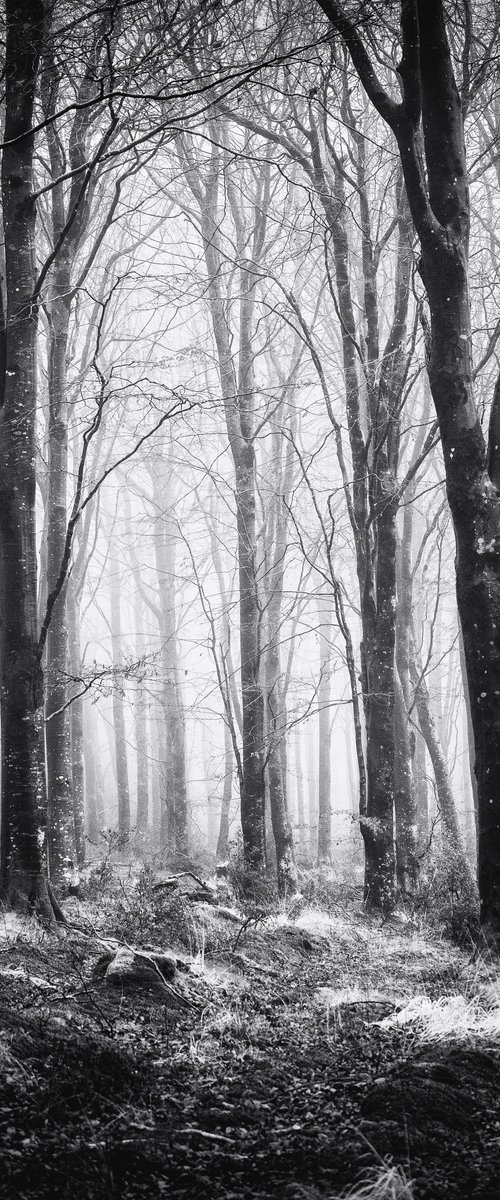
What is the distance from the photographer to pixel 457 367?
214 inches

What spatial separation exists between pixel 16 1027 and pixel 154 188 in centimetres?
1182

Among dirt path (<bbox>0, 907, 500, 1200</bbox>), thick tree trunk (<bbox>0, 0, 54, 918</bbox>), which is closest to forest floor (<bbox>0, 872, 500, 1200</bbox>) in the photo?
dirt path (<bbox>0, 907, 500, 1200</bbox>)

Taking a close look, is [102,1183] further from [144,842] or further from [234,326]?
[144,842]

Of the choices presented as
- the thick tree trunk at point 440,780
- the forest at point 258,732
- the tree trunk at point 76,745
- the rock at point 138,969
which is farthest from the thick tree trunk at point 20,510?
the thick tree trunk at point 440,780

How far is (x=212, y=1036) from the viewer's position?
10.5 feet

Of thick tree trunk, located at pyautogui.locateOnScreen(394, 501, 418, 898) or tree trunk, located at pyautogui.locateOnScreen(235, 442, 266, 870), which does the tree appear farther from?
tree trunk, located at pyautogui.locateOnScreen(235, 442, 266, 870)

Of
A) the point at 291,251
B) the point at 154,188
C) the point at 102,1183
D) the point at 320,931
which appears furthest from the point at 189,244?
the point at 102,1183

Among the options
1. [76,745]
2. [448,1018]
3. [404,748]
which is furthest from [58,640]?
[448,1018]

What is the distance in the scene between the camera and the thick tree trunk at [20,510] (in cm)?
562

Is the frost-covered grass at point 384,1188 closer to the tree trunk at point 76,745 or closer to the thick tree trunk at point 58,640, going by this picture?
the thick tree trunk at point 58,640

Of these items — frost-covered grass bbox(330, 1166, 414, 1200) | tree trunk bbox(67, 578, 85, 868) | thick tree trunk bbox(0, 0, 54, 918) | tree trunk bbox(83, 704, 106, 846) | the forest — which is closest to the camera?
frost-covered grass bbox(330, 1166, 414, 1200)

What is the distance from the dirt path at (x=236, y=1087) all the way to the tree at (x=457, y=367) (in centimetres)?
140

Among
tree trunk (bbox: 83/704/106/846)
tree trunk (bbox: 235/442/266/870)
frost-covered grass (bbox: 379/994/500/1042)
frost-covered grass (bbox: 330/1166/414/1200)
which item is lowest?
tree trunk (bbox: 83/704/106/846)

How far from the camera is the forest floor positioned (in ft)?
6.30
